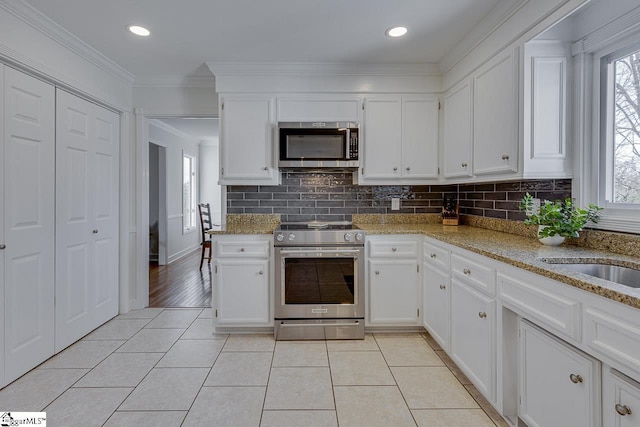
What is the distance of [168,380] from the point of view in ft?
6.95

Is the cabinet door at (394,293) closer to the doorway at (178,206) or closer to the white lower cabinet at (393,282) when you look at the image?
the white lower cabinet at (393,282)

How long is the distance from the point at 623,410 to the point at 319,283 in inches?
75.7

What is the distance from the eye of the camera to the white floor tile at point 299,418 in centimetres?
171

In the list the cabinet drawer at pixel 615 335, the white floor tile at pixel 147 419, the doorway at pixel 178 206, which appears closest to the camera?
the cabinet drawer at pixel 615 335

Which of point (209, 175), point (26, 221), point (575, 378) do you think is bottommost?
point (575, 378)

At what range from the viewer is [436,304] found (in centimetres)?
249

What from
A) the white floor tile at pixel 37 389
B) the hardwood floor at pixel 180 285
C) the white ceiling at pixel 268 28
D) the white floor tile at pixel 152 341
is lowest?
the white floor tile at pixel 37 389

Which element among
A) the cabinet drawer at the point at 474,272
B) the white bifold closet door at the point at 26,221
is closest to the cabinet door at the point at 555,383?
A: the cabinet drawer at the point at 474,272

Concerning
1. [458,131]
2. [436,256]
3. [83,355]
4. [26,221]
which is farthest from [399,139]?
[83,355]

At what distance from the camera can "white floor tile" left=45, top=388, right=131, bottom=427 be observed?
1.74 meters

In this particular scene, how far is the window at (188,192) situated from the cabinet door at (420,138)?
502 cm

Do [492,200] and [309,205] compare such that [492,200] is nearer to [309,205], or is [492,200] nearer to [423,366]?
[423,366]

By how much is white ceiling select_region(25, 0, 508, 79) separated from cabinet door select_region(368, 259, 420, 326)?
5.77 ft

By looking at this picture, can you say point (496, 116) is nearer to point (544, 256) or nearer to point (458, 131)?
point (458, 131)
